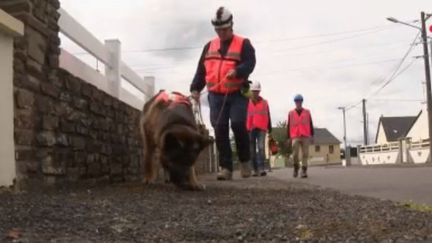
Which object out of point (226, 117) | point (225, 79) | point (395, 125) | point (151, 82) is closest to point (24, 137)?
point (225, 79)

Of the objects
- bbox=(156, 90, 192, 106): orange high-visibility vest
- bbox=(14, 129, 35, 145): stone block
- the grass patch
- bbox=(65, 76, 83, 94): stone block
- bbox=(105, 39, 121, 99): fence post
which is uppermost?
bbox=(105, 39, 121, 99): fence post

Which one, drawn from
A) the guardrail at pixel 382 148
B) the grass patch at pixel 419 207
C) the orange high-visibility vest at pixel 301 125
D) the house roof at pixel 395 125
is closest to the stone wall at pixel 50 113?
the grass patch at pixel 419 207

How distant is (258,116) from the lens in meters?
13.1

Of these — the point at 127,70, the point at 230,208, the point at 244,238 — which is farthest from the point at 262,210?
the point at 127,70

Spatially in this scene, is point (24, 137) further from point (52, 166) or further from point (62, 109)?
point (62, 109)

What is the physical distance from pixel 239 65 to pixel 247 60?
0.47 feet

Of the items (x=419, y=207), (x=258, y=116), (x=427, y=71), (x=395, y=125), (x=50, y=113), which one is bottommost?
(x=419, y=207)

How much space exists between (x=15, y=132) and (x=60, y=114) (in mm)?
1042

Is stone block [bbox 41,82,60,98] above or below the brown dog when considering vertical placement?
above

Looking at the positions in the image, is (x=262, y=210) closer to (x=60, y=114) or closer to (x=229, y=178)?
(x=60, y=114)

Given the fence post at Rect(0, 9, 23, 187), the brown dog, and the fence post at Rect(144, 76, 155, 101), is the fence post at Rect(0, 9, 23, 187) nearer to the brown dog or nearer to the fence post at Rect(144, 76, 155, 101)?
the brown dog

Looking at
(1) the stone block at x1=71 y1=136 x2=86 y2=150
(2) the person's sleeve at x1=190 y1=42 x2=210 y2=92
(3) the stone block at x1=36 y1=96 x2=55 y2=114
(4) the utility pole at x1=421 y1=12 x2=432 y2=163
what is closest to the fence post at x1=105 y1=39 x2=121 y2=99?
(2) the person's sleeve at x1=190 y1=42 x2=210 y2=92

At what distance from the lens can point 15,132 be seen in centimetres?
558

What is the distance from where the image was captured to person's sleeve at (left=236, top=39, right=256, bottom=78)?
817 centimetres
